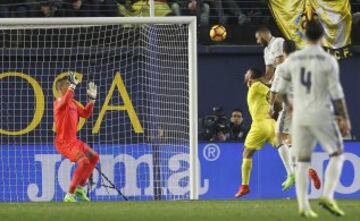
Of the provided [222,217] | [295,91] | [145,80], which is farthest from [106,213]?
[145,80]

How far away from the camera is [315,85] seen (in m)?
12.7

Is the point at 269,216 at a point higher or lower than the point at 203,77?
lower

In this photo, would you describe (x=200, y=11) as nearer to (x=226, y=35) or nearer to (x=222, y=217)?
(x=226, y=35)

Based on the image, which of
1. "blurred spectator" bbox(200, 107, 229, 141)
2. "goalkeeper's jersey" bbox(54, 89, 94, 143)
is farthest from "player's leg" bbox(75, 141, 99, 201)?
"blurred spectator" bbox(200, 107, 229, 141)

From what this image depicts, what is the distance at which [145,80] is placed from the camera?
21.3 m

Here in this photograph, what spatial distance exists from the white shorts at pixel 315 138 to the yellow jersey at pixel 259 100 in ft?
19.2

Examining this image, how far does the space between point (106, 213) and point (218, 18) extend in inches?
409

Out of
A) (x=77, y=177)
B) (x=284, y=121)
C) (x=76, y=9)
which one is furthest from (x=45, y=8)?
(x=284, y=121)

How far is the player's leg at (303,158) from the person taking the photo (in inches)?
504

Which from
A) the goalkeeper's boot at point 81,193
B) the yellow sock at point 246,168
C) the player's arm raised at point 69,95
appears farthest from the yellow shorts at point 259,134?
the player's arm raised at point 69,95

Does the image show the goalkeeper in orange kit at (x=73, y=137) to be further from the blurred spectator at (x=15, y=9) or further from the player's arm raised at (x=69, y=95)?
the blurred spectator at (x=15, y=9)

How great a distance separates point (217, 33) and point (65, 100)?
416 centimetres

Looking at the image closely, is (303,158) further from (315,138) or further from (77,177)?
(77,177)

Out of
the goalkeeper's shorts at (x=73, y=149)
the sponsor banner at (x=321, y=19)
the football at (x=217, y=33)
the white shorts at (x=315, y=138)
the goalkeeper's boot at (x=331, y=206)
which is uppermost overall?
the sponsor banner at (x=321, y=19)
